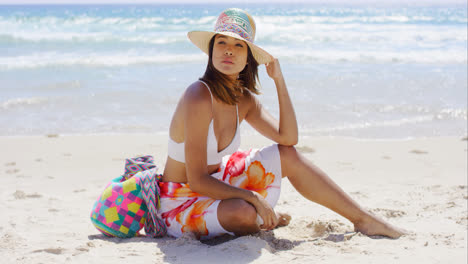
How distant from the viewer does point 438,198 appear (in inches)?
156

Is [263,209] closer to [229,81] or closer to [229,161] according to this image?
[229,161]

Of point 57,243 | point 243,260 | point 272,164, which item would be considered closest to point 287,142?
point 272,164

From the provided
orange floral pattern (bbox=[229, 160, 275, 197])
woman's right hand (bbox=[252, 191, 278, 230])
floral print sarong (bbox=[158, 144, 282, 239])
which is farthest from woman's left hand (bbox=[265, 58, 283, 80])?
woman's right hand (bbox=[252, 191, 278, 230])

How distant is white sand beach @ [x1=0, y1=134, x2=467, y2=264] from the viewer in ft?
8.48

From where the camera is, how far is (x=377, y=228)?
116 inches

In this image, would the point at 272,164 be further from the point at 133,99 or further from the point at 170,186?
the point at 133,99

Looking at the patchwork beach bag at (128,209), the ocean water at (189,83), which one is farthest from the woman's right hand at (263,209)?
the ocean water at (189,83)

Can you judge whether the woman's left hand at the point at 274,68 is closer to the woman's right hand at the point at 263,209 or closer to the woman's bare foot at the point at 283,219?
the woman's right hand at the point at 263,209

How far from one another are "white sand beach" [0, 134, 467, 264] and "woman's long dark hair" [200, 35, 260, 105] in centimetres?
81

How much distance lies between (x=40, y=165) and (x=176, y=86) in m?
4.91

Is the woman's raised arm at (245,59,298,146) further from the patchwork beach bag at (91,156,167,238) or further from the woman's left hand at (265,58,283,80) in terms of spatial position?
the patchwork beach bag at (91,156,167,238)

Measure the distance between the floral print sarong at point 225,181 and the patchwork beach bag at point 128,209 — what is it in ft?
0.22

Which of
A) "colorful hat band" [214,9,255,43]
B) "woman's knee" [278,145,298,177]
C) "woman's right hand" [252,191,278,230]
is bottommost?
"woman's right hand" [252,191,278,230]

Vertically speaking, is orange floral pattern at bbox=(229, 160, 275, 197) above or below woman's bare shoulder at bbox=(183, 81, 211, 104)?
below
